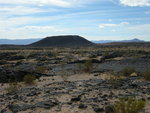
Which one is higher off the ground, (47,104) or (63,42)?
(63,42)

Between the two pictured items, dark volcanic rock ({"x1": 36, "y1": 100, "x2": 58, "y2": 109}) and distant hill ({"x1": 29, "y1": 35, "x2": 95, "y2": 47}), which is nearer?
dark volcanic rock ({"x1": 36, "y1": 100, "x2": 58, "y2": 109})

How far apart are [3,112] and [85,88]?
5.21 metres

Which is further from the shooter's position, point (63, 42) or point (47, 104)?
point (63, 42)

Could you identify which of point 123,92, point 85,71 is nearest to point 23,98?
point 123,92

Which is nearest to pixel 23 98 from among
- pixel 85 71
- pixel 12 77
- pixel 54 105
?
pixel 54 105

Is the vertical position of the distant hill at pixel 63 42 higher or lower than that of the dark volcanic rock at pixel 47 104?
higher

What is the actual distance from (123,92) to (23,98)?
458 centimetres

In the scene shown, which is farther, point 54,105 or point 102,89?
point 102,89

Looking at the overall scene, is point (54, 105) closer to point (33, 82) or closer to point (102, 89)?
point (102, 89)

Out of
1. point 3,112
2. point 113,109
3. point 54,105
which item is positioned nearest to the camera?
point 113,109

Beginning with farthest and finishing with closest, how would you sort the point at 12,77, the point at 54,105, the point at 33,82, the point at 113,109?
the point at 12,77 → the point at 33,82 → the point at 54,105 → the point at 113,109

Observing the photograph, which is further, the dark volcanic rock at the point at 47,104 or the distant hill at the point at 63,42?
the distant hill at the point at 63,42

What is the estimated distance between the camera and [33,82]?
17797mm

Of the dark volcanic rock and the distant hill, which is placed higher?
the distant hill
